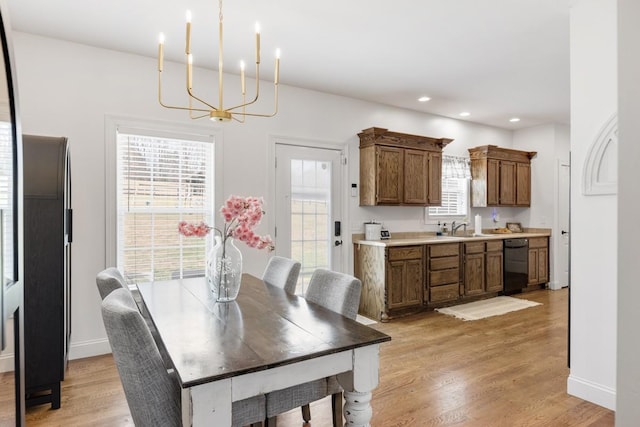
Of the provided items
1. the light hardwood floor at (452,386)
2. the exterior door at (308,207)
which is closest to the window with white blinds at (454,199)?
the exterior door at (308,207)

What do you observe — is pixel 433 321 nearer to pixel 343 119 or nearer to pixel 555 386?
pixel 555 386

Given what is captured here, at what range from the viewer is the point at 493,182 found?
5957mm

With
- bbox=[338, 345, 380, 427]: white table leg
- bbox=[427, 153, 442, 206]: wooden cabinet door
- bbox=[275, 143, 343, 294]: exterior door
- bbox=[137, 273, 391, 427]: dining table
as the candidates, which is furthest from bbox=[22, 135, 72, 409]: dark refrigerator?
bbox=[427, 153, 442, 206]: wooden cabinet door

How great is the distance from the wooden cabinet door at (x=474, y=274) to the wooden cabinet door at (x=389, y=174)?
4.34ft

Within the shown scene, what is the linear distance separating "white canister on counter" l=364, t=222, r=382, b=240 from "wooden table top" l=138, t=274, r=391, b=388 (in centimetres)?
268

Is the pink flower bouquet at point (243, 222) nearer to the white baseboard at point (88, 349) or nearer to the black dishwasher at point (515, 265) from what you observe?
the white baseboard at point (88, 349)

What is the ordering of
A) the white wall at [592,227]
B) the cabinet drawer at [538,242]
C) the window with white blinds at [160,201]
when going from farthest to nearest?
the cabinet drawer at [538,242], the window with white blinds at [160,201], the white wall at [592,227]

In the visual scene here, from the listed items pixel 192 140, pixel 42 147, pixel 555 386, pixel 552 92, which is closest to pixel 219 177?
pixel 192 140

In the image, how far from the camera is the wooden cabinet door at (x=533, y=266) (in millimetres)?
5902

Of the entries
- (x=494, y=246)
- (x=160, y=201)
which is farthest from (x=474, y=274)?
(x=160, y=201)

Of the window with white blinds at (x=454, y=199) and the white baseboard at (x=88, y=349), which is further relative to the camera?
the window with white blinds at (x=454, y=199)

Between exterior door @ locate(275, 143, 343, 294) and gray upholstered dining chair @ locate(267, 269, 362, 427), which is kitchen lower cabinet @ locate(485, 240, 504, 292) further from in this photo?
gray upholstered dining chair @ locate(267, 269, 362, 427)

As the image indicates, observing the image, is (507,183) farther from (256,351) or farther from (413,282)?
(256,351)

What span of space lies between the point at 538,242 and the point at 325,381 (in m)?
5.49
